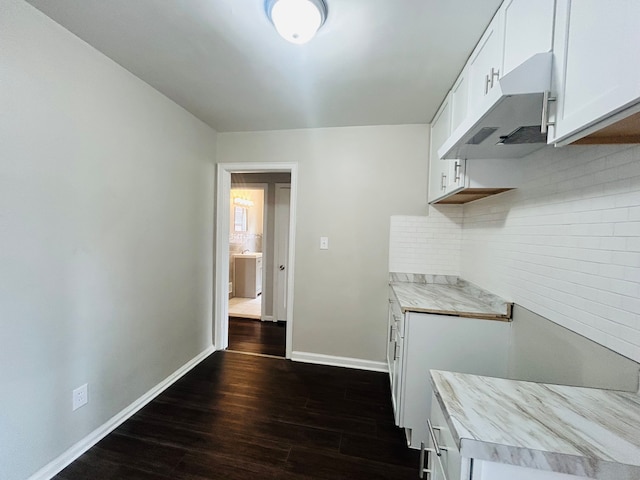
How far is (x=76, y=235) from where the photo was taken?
5.09 ft

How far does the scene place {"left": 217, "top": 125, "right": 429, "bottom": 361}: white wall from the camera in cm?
259

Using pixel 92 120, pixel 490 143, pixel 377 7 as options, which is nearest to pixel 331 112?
pixel 377 7

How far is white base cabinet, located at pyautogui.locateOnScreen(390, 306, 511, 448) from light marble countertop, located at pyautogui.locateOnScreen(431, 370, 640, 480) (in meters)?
0.71

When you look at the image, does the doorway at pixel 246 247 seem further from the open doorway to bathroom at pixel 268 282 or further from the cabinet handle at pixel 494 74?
→ the cabinet handle at pixel 494 74

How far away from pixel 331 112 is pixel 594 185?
183cm

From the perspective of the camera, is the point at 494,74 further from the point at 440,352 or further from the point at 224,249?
the point at 224,249

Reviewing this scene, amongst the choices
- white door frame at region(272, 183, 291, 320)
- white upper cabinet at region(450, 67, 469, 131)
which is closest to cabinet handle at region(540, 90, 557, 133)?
white upper cabinet at region(450, 67, 469, 131)

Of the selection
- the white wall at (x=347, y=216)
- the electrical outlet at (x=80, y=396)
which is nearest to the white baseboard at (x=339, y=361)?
the white wall at (x=347, y=216)

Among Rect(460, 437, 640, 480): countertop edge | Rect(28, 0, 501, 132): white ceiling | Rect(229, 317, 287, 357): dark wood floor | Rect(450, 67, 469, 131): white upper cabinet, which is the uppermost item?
Rect(28, 0, 501, 132): white ceiling

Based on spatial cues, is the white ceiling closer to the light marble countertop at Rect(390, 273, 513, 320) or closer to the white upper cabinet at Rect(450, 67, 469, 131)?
the white upper cabinet at Rect(450, 67, 469, 131)

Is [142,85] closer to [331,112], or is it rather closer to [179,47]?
[179,47]

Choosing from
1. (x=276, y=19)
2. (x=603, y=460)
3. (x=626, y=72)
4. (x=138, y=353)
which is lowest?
(x=138, y=353)

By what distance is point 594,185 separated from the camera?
1049 mm

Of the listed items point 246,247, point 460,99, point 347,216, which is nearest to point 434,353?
point 347,216
